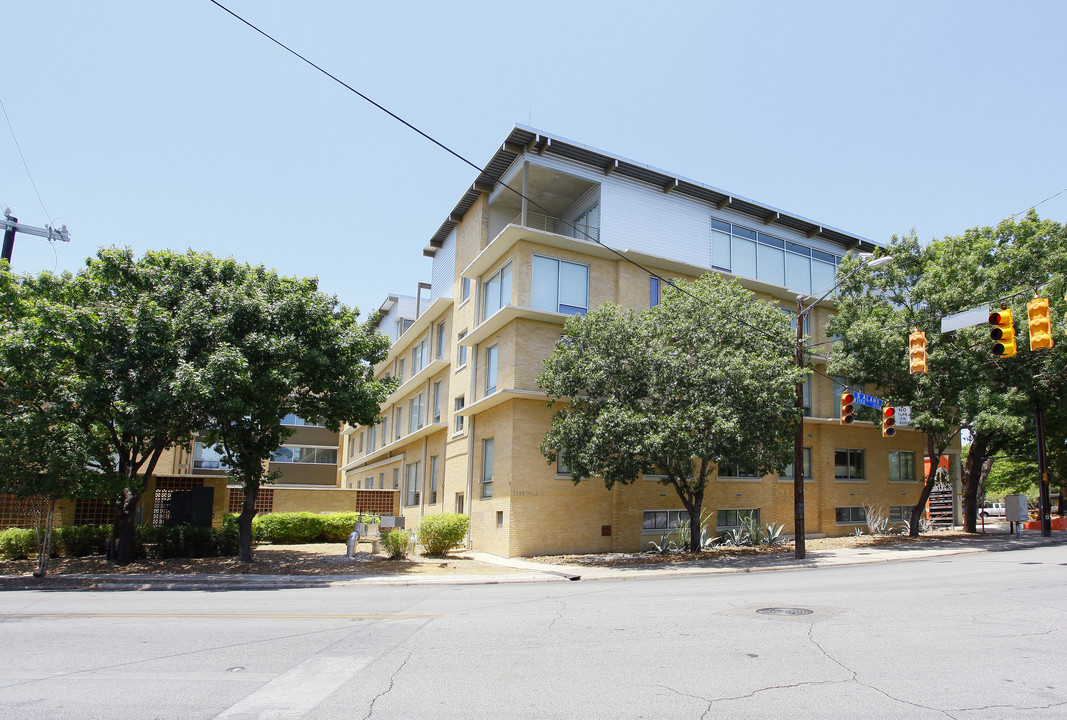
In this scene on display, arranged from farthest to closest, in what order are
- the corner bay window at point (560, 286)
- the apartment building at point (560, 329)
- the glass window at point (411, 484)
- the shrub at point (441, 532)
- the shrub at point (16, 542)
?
the glass window at point (411, 484) < the corner bay window at point (560, 286) < the apartment building at point (560, 329) < the shrub at point (441, 532) < the shrub at point (16, 542)

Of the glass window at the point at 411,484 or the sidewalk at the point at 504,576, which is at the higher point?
the glass window at the point at 411,484

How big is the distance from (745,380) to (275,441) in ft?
43.5

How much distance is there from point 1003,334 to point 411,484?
89.6 feet

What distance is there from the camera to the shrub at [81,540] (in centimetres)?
2127

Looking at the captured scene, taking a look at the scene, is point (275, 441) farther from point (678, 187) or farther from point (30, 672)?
point (678, 187)

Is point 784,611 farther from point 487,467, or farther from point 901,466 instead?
point 901,466

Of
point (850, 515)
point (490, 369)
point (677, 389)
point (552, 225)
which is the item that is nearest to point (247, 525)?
point (490, 369)

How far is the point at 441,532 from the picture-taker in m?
22.5

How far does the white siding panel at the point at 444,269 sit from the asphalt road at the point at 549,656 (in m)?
20.7

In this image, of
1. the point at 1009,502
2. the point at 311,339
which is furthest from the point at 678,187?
the point at 1009,502

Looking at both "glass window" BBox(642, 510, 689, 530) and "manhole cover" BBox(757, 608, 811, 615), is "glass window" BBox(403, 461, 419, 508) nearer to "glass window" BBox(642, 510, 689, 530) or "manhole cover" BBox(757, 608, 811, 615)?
"glass window" BBox(642, 510, 689, 530)

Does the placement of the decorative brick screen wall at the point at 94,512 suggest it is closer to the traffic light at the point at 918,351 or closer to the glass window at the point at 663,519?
the glass window at the point at 663,519

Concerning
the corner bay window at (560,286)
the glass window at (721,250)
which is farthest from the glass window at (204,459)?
the glass window at (721,250)

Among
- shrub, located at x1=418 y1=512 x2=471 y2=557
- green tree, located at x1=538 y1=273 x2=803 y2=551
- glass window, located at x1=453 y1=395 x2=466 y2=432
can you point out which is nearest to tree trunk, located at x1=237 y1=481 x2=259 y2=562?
shrub, located at x1=418 y1=512 x2=471 y2=557
